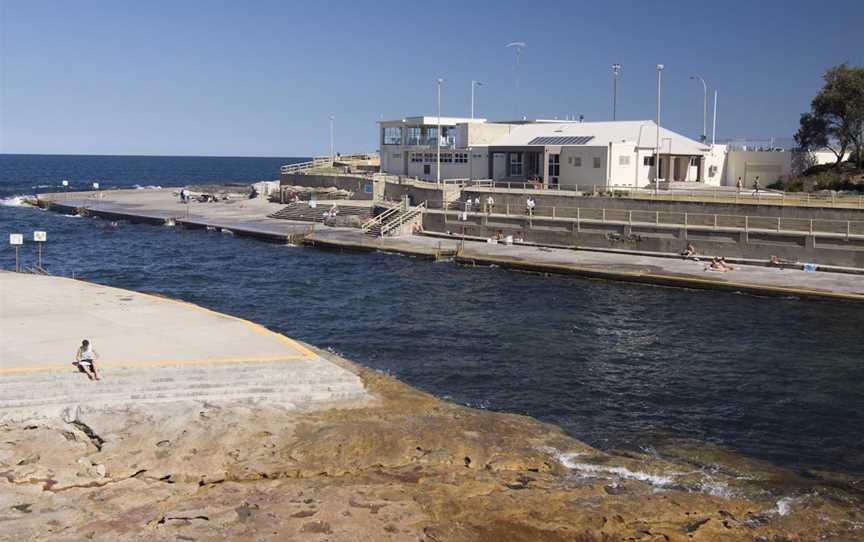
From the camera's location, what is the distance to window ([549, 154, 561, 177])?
6269 cm

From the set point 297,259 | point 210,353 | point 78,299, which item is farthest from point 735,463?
point 297,259

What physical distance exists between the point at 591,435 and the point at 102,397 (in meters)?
11.7

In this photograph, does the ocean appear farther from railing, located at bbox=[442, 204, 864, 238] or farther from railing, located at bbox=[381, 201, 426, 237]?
railing, located at bbox=[442, 204, 864, 238]

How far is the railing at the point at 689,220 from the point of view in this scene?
44.2 meters

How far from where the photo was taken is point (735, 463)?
758 inches

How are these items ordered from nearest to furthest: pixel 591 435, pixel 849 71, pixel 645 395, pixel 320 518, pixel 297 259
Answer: pixel 320 518 < pixel 591 435 < pixel 645 395 < pixel 297 259 < pixel 849 71

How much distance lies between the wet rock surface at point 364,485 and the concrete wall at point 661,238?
1087 inches

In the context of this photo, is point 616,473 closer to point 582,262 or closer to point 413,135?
point 582,262

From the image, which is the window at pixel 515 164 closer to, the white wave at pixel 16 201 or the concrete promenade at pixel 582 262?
the concrete promenade at pixel 582 262

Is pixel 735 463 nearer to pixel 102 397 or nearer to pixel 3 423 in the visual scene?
pixel 102 397

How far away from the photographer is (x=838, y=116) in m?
62.4

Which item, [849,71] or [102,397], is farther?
[849,71]

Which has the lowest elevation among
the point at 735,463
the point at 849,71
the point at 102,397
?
the point at 735,463

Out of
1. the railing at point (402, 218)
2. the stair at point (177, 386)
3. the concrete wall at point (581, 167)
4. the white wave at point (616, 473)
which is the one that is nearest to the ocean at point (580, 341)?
the white wave at point (616, 473)
